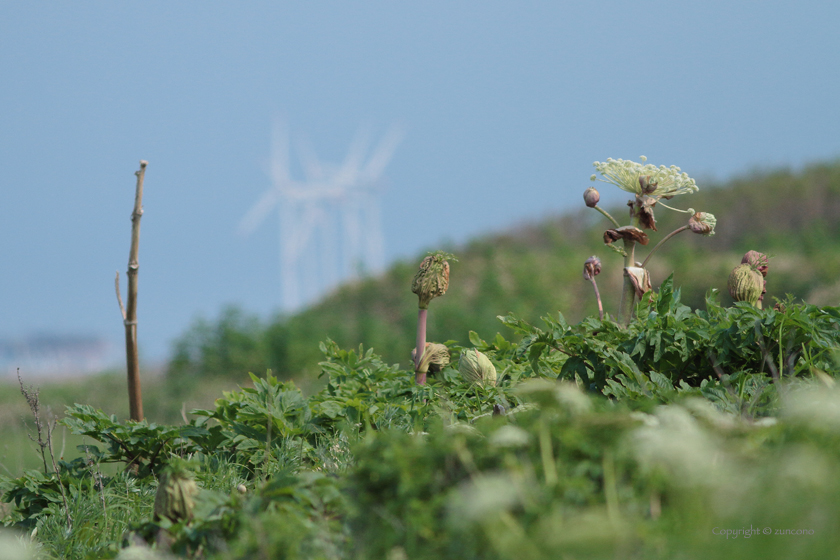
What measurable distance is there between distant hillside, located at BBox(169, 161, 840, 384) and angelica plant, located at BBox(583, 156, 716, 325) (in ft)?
24.4

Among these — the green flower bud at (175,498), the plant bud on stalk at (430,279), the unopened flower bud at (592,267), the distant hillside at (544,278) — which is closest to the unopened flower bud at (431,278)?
the plant bud on stalk at (430,279)

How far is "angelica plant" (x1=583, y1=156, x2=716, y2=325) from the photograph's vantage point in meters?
2.79

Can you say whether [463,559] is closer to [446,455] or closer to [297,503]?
[446,455]

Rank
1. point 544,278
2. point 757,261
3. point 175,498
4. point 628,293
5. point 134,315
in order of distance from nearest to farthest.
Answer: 1. point 175,498
2. point 628,293
3. point 757,261
4. point 134,315
5. point 544,278

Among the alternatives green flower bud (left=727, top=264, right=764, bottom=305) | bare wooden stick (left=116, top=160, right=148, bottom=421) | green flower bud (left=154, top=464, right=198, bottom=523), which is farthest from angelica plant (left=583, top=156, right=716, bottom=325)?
bare wooden stick (left=116, top=160, right=148, bottom=421)

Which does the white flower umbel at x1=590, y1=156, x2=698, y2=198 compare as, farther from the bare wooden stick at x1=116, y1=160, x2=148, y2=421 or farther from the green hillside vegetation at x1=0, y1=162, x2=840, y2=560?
the bare wooden stick at x1=116, y1=160, x2=148, y2=421

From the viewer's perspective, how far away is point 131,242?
11.2 ft

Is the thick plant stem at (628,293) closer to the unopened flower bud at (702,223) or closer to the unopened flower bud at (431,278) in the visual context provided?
the unopened flower bud at (702,223)

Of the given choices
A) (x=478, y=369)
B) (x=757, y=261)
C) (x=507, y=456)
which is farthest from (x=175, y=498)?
(x=757, y=261)

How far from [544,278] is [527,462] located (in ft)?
44.4

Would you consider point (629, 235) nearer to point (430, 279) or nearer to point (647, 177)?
point (647, 177)

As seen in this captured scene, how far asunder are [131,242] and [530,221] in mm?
16984

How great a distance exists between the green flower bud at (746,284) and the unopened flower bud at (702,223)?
0.28 metres

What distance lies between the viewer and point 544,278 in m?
14.7
